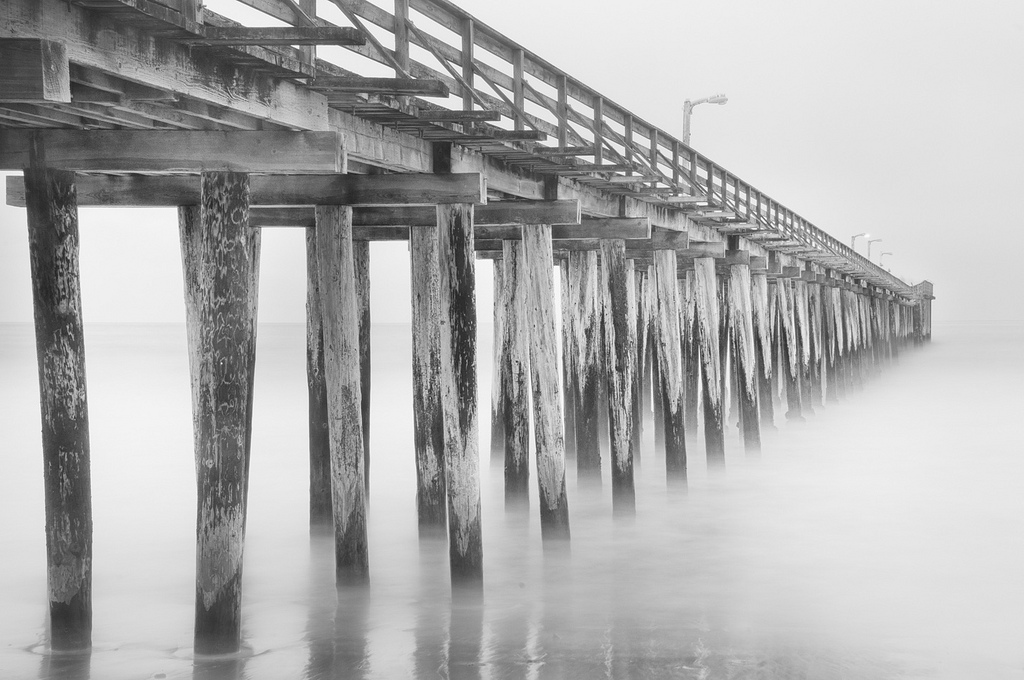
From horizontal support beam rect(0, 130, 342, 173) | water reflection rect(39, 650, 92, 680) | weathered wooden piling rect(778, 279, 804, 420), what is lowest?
water reflection rect(39, 650, 92, 680)

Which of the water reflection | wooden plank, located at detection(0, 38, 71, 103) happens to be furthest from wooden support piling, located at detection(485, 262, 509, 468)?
wooden plank, located at detection(0, 38, 71, 103)

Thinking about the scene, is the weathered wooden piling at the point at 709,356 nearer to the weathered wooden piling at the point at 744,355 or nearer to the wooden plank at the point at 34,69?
the weathered wooden piling at the point at 744,355

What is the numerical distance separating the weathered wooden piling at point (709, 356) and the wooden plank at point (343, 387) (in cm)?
578

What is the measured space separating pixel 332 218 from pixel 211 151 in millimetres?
1701

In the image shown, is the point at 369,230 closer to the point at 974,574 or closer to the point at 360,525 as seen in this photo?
the point at 360,525

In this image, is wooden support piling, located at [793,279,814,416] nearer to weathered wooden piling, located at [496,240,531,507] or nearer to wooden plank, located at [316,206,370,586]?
weathered wooden piling, located at [496,240,531,507]

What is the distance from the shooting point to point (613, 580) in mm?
7289

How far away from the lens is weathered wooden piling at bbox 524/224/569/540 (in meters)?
8.11

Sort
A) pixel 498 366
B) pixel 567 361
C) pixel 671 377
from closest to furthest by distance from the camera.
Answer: pixel 671 377, pixel 498 366, pixel 567 361

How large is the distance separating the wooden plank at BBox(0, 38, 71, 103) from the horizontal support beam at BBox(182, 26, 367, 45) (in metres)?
0.50

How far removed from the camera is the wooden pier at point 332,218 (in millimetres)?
4355

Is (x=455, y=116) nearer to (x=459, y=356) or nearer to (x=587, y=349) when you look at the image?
(x=459, y=356)

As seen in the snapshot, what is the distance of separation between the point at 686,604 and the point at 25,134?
429 centimetres

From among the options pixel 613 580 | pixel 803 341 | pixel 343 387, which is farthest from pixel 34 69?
pixel 803 341
